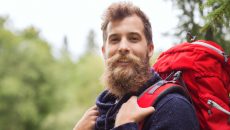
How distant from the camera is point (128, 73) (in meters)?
2.38

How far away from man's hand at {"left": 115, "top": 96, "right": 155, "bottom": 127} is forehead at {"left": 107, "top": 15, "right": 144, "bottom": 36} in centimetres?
44

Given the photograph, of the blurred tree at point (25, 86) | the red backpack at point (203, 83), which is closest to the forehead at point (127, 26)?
the red backpack at point (203, 83)

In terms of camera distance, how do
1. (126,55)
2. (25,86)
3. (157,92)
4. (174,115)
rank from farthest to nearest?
(25,86), (126,55), (157,92), (174,115)

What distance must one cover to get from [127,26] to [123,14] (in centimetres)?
10

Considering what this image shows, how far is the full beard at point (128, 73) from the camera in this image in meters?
2.38

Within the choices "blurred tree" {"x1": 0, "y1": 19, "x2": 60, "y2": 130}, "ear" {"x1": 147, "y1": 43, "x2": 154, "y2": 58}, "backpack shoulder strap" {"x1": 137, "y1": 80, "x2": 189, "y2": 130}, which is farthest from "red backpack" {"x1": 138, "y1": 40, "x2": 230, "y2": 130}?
"blurred tree" {"x1": 0, "y1": 19, "x2": 60, "y2": 130}

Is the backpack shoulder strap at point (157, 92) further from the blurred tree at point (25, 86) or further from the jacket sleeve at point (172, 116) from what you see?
the blurred tree at point (25, 86)

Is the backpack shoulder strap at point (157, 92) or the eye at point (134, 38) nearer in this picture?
the backpack shoulder strap at point (157, 92)

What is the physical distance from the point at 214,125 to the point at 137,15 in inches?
34.2

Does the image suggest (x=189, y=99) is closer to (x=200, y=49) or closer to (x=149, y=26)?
(x=200, y=49)

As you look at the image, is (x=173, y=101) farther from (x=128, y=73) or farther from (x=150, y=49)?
(x=150, y=49)

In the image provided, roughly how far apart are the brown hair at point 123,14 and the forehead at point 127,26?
0.10 ft

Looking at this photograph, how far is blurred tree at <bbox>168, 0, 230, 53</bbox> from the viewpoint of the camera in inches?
88.7

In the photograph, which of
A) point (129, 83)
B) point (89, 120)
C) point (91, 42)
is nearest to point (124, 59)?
point (129, 83)
